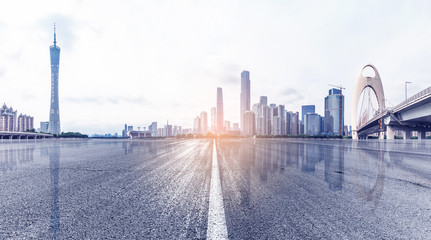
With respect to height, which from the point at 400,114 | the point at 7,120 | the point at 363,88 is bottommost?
the point at 400,114

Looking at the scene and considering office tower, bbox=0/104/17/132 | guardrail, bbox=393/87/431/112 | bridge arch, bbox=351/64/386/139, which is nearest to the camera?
guardrail, bbox=393/87/431/112

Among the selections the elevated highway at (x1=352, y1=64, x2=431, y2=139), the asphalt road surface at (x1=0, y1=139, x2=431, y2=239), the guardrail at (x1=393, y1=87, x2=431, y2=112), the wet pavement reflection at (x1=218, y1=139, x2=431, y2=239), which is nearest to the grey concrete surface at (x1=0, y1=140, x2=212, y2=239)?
the asphalt road surface at (x1=0, y1=139, x2=431, y2=239)

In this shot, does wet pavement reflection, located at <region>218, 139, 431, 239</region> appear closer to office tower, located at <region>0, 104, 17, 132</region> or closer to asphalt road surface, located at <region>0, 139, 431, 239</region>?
asphalt road surface, located at <region>0, 139, 431, 239</region>

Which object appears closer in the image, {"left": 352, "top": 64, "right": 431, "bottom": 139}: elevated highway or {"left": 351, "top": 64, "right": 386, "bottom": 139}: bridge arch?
{"left": 352, "top": 64, "right": 431, "bottom": 139}: elevated highway

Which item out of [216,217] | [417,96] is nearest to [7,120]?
[216,217]

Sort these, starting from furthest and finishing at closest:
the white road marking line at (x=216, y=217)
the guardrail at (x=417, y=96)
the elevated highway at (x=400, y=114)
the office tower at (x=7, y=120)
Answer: the office tower at (x=7, y=120)
the elevated highway at (x=400, y=114)
the guardrail at (x=417, y=96)
the white road marking line at (x=216, y=217)

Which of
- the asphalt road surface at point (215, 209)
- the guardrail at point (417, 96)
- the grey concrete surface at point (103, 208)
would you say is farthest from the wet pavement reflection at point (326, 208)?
the guardrail at point (417, 96)

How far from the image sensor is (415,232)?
2.73 meters

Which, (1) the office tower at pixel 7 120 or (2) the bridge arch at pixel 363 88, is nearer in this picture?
(2) the bridge arch at pixel 363 88

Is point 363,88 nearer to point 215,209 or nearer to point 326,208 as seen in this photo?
point 326,208

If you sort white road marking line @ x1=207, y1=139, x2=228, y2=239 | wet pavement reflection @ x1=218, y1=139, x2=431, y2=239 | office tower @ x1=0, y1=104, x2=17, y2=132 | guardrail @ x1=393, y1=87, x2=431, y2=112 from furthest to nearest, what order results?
office tower @ x1=0, y1=104, x2=17, y2=132 → guardrail @ x1=393, y1=87, x2=431, y2=112 → wet pavement reflection @ x1=218, y1=139, x2=431, y2=239 → white road marking line @ x1=207, y1=139, x2=228, y2=239

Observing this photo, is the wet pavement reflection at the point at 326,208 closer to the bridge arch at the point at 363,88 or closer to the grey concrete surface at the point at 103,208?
the grey concrete surface at the point at 103,208

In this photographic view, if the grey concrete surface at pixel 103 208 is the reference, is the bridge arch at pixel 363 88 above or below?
above

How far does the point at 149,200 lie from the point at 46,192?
2.48 m
